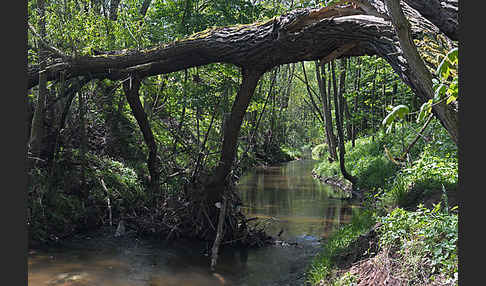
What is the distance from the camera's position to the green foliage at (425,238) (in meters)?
4.13

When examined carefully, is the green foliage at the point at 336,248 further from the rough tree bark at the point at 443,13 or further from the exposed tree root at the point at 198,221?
the rough tree bark at the point at 443,13

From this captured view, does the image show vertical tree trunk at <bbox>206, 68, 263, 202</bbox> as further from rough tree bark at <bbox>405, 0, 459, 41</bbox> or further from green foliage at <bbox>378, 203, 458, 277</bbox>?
green foliage at <bbox>378, 203, 458, 277</bbox>

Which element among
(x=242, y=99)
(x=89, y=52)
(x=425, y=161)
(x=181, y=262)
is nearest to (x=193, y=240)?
(x=181, y=262)

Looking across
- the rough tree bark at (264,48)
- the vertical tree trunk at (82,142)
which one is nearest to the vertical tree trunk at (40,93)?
the rough tree bark at (264,48)

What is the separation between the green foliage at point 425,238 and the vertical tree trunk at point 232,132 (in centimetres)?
353

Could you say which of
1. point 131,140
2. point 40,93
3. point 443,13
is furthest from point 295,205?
point 443,13

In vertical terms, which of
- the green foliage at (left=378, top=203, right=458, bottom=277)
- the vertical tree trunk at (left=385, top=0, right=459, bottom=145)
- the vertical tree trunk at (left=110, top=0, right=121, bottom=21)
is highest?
the vertical tree trunk at (left=110, top=0, right=121, bottom=21)

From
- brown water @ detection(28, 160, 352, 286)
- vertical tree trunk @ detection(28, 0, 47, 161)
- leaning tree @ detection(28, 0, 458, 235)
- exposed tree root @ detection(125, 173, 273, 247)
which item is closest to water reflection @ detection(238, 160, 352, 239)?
brown water @ detection(28, 160, 352, 286)

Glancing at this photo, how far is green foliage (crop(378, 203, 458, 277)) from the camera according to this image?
163 inches

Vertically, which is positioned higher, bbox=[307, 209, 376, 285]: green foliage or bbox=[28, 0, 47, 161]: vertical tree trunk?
bbox=[28, 0, 47, 161]: vertical tree trunk

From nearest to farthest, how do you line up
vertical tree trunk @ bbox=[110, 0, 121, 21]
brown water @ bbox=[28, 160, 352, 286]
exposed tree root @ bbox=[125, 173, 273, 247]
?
brown water @ bbox=[28, 160, 352, 286] → exposed tree root @ bbox=[125, 173, 273, 247] → vertical tree trunk @ bbox=[110, 0, 121, 21]

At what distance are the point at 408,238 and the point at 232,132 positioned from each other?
4096 millimetres

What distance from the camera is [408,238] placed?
4863 millimetres

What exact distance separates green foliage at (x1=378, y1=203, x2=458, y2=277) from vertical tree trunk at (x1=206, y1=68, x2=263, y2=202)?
353 cm
